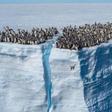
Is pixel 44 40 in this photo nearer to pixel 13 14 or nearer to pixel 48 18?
pixel 48 18

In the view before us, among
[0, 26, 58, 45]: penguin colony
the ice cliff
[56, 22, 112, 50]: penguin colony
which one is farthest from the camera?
[0, 26, 58, 45]: penguin colony

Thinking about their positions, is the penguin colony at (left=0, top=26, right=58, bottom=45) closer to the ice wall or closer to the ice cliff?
the ice cliff

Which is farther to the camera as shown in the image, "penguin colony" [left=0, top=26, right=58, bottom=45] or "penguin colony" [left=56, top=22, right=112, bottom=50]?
"penguin colony" [left=0, top=26, right=58, bottom=45]

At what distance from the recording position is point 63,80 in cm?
359

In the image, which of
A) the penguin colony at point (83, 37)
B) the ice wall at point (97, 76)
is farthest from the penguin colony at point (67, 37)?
the ice wall at point (97, 76)

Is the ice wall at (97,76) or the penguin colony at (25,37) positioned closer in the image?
the ice wall at (97,76)

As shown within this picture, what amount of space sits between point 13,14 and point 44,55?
404 centimetres

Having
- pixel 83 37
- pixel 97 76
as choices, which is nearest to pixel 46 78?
pixel 97 76

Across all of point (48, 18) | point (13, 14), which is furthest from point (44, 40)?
point (13, 14)

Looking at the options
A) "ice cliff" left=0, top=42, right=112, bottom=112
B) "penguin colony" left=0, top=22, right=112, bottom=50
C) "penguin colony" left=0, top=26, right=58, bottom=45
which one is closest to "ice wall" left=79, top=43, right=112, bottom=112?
"ice cliff" left=0, top=42, right=112, bottom=112

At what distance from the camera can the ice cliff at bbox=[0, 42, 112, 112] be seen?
3580 mm

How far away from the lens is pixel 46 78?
11.8 feet

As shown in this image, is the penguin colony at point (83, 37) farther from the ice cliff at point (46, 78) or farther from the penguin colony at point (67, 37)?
the ice cliff at point (46, 78)

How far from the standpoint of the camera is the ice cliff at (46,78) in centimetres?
358
